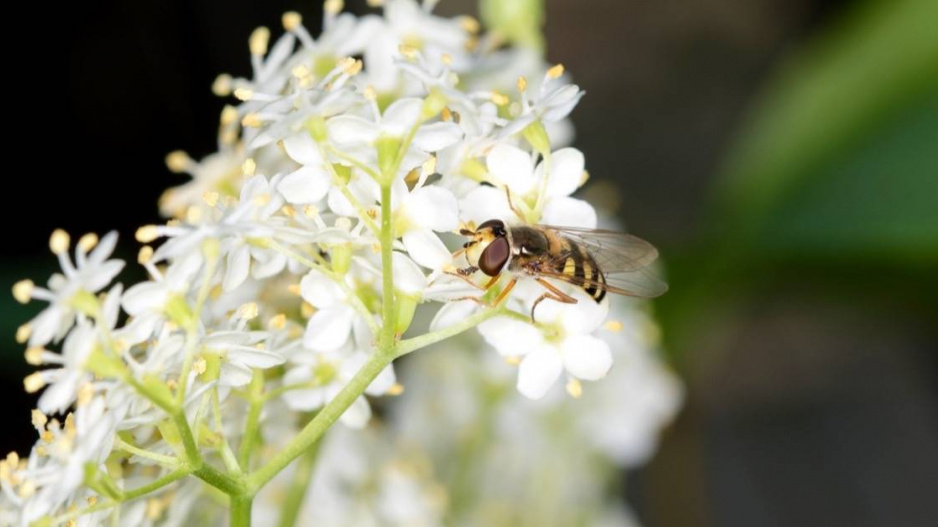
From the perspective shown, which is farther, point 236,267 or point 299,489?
point 299,489

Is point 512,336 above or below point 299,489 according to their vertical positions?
above

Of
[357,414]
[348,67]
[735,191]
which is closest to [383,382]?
[357,414]

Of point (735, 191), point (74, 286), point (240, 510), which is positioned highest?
point (74, 286)

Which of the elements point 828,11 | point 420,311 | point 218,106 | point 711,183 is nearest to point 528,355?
point 420,311

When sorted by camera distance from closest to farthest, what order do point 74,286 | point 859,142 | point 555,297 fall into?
point 74,286, point 555,297, point 859,142

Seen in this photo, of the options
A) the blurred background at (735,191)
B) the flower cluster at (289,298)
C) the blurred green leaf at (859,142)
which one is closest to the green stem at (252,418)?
the flower cluster at (289,298)

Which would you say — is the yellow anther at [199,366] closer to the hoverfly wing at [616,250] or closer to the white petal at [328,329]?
the white petal at [328,329]

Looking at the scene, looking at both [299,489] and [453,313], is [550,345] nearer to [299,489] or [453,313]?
[453,313]
